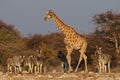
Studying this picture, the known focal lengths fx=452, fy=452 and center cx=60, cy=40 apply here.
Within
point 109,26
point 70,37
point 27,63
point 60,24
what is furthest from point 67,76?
point 109,26

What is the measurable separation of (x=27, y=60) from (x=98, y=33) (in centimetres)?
1084

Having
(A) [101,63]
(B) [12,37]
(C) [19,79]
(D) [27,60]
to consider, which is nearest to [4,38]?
(B) [12,37]

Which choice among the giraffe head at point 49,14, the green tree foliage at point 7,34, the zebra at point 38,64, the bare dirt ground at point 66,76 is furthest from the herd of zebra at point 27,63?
the green tree foliage at point 7,34

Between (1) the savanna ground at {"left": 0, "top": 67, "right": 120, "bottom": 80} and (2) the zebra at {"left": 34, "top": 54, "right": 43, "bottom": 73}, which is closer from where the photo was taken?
(1) the savanna ground at {"left": 0, "top": 67, "right": 120, "bottom": 80}

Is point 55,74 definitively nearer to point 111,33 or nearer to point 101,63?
point 101,63

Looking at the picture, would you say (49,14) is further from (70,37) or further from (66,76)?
(66,76)

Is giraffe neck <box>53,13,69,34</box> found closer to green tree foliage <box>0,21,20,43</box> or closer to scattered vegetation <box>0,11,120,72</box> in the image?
scattered vegetation <box>0,11,120,72</box>

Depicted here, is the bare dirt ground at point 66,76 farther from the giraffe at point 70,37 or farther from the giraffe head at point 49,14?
the giraffe head at point 49,14

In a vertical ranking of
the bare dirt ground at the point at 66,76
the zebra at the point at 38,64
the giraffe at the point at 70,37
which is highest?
the giraffe at the point at 70,37

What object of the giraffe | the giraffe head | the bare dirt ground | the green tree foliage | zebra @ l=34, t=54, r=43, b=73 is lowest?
the bare dirt ground

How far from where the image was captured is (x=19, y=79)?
14.9 metres

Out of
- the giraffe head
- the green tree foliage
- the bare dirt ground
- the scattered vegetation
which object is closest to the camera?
the bare dirt ground

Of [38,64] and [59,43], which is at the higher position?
[59,43]

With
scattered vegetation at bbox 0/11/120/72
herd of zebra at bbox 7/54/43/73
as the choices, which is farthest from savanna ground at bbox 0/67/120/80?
scattered vegetation at bbox 0/11/120/72
